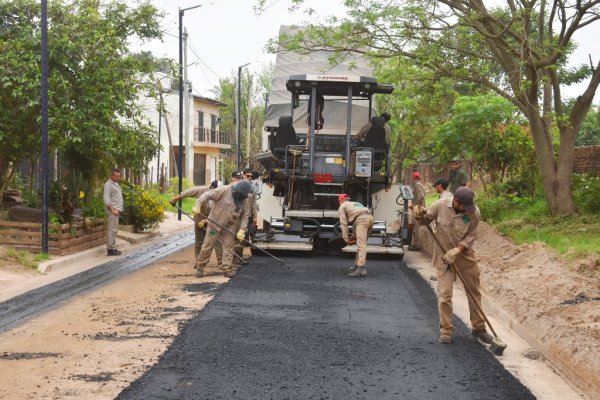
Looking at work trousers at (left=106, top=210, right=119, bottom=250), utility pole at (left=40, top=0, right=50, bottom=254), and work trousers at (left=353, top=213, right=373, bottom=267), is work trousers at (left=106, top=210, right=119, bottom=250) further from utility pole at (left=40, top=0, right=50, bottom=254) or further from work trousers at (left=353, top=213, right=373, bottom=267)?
work trousers at (left=353, top=213, right=373, bottom=267)

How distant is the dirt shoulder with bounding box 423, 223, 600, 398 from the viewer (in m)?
7.61

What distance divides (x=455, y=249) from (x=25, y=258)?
8057 millimetres

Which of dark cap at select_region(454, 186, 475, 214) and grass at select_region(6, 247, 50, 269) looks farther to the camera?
grass at select_region(6, 247, 50, 269)

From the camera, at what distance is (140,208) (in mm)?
20500

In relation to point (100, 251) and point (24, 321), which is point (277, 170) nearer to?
point (100, 251)

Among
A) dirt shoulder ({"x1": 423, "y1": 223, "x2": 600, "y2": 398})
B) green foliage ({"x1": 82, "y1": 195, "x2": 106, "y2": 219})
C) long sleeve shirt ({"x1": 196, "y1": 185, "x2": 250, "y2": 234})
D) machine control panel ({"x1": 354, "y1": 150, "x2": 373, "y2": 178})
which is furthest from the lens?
green foliage ({"x1": 82, "y1": 195, "x2": 106, "y2": 219})

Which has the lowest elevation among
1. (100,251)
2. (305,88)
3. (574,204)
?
(100,251)

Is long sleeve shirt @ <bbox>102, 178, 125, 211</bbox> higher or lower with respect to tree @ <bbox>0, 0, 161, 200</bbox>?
lower

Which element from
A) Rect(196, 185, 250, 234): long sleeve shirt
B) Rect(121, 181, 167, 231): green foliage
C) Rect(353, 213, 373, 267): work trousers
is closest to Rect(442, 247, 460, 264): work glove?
Rect(353, 213, 373, 267): work trousers

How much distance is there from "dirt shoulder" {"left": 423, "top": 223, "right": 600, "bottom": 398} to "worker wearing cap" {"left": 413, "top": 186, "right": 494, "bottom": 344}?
2.34ft

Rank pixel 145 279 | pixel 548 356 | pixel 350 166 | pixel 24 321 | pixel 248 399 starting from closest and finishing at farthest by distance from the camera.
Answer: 1. pixel 248 399
2. pixel 548 356
3. pixel 24 321
4. pixel 145 279
5. pixel 350 166

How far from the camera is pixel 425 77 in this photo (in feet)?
60.0

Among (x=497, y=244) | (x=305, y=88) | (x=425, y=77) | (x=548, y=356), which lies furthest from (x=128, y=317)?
(x=425, y=77)

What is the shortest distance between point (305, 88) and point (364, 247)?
430cm
